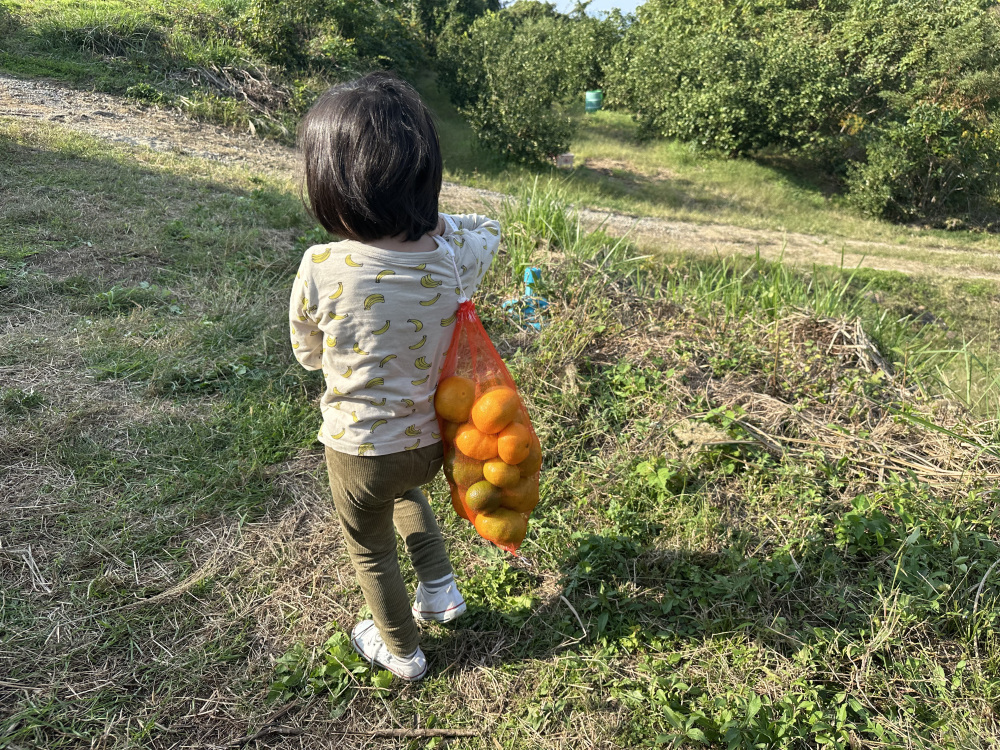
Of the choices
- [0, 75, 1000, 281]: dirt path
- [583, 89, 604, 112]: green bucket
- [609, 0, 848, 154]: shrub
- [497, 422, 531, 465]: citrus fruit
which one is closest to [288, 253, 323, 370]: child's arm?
[497, 422, 531, 465]: citrus fruit

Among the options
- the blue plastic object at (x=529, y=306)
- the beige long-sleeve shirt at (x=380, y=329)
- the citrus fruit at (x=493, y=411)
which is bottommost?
the blue plastic object at (x=529, y=306)

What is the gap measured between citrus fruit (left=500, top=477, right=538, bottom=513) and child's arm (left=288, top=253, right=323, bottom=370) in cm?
65

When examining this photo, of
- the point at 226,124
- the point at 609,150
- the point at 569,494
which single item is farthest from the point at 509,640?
the point at 609,150

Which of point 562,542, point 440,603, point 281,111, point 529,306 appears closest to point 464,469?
point 440,603

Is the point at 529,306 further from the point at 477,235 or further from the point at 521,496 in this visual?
the point at 521,496

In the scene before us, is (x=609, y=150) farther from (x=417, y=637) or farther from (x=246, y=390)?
(x=417, y=637)

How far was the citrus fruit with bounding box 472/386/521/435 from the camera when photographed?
174 cm

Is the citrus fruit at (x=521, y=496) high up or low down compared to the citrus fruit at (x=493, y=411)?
down

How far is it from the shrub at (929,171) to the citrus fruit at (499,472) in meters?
15.9

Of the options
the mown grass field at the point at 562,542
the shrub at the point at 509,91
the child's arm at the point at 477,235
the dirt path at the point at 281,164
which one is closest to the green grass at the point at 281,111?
the dirt path at the point at 281,164

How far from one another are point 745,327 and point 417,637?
8.26 feet

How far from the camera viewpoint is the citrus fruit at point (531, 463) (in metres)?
1.81

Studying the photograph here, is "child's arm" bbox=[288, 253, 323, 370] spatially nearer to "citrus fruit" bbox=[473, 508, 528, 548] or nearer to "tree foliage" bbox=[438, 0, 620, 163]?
"citrus fruit" bbox=[473, 508, 528, 548]

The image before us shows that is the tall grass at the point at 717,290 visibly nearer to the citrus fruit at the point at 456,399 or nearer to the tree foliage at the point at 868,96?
the citrus fruit at the point at 456,399
